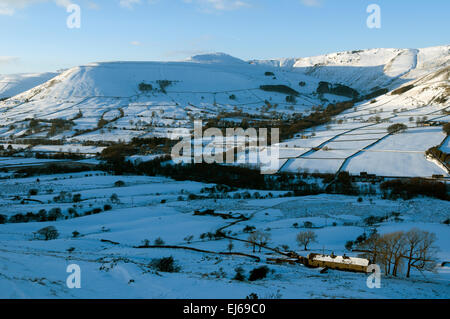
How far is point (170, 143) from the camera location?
219ft

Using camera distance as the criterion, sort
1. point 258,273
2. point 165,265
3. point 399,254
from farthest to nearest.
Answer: point 165,265, point 399,254, point 258,273

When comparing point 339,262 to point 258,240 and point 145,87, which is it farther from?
point 145,87

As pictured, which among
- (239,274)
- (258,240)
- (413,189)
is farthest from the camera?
(413,189)

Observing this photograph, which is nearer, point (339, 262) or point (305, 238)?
point (339, 262)

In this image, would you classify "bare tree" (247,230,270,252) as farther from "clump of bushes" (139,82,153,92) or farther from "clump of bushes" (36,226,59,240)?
"clump of bushes" (139,82,153,92)

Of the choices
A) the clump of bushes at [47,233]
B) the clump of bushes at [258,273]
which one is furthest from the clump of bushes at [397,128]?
the clump of bushes at [47,233]

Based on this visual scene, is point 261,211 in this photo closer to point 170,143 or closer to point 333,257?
point 333,257

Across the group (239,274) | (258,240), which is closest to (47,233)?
(258,240)

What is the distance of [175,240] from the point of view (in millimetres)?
23922

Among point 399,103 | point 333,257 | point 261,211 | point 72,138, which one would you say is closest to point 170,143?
point 72,138

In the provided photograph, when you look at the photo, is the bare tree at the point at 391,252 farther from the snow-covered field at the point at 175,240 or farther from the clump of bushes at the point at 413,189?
the clump of bushes at the point at 413,189

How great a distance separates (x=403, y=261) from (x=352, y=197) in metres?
19.2

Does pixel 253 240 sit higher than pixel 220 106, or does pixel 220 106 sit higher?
pixel 220 106

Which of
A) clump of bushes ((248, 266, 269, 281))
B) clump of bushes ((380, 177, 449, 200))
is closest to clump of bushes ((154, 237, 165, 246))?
clump of bushes ((248, 266, 269, 281))
